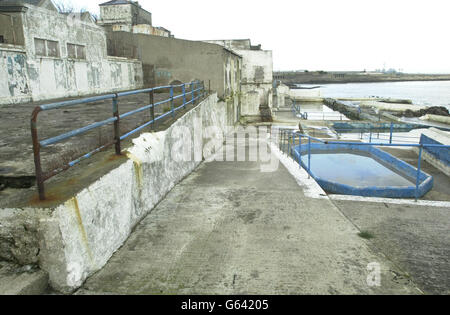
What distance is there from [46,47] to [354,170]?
12674 millimetres

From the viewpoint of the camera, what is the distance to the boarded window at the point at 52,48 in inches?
427

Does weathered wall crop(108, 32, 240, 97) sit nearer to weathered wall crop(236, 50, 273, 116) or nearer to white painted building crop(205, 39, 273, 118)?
white painted building crop(205, 39, 273, 118)

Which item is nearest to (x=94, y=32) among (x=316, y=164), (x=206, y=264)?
(x=316, y=164)

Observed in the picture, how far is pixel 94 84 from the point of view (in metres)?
13.4

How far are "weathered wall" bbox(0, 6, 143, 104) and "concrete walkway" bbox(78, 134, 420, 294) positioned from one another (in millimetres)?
6908

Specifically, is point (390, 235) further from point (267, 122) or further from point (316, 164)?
point (267, 122)

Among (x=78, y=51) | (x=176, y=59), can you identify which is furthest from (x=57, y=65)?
(x=176, y=59)

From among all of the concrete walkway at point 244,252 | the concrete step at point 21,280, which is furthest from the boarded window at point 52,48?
the concrete step at point 21,280

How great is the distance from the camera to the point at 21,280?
2.62 meters

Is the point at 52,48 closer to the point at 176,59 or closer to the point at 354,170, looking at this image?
the point at 176,59

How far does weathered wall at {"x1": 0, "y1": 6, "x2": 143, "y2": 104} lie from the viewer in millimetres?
9477

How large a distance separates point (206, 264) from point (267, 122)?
1067 inches

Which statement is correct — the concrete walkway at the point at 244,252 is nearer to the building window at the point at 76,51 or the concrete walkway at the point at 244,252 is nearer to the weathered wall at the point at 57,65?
the weathered wall at the point at 57,65

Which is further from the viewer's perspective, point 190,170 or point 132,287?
point 190,170
